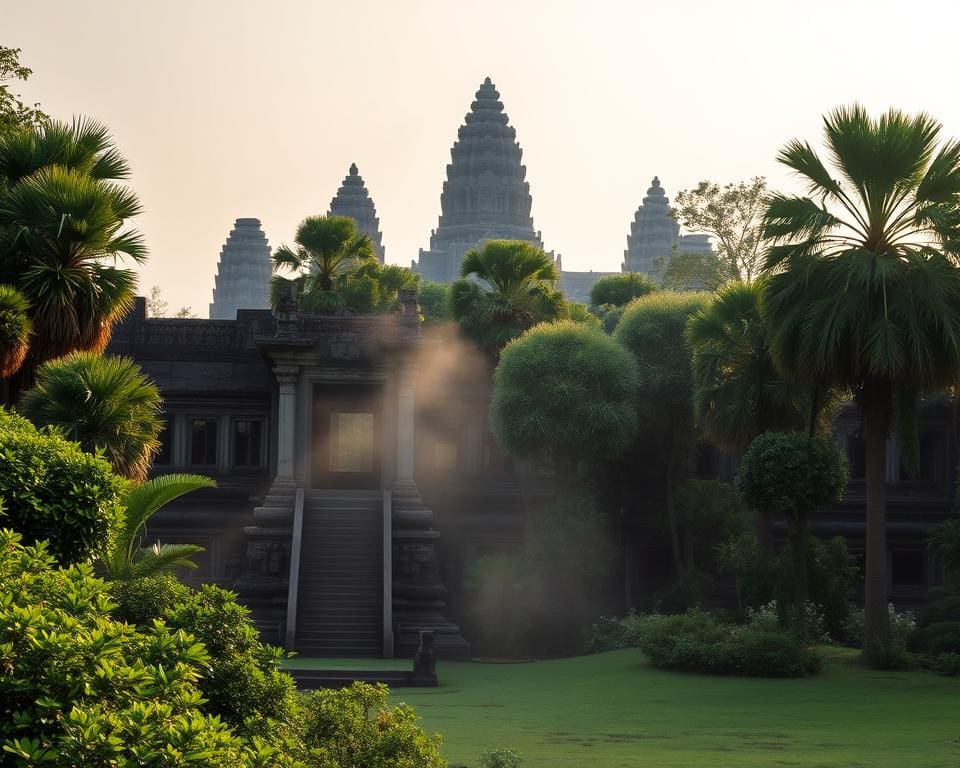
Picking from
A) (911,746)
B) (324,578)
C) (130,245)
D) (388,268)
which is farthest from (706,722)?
(388,268)

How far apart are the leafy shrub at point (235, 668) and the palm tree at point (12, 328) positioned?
9.54 metres

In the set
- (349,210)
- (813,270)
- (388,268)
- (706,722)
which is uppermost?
(349,210)

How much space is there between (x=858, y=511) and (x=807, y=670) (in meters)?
15.7

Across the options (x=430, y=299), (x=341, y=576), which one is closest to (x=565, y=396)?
(x=341, y=576)

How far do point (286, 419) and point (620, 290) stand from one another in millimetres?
18165

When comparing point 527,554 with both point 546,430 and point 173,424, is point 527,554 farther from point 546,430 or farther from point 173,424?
point 173,424

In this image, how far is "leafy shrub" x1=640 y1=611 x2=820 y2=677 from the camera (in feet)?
79.9

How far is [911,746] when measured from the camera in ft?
56.1

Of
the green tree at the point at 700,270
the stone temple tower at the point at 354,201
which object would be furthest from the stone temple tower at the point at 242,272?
the green tree at the point at 700,270

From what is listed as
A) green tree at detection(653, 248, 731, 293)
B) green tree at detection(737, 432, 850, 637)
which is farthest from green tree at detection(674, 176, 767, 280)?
green tree at detection(737, 432, 850, 637)

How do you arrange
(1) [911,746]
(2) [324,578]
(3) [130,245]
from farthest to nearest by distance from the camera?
(2) [324,578]
(3) [130,245]
(1) [911,746]

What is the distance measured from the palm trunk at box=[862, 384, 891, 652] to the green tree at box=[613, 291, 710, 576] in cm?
1006

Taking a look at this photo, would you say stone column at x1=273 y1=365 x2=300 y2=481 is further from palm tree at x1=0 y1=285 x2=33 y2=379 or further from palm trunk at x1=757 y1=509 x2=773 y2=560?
palm tree at x1=0 y1=285 x2=33 y2=379

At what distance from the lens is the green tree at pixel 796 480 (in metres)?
25.8
